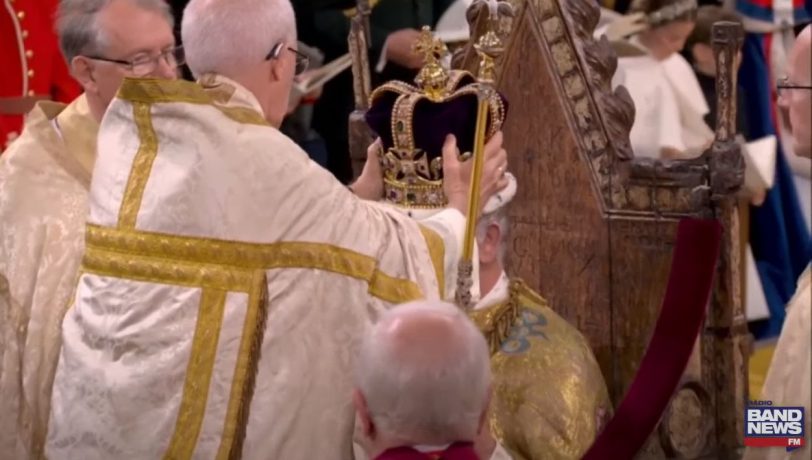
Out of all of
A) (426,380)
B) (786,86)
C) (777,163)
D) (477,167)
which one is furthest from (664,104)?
(426,380)

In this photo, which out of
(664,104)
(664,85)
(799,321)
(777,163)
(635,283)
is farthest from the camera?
(777,163)

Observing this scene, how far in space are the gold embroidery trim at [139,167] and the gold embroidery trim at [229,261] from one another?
4 centimetres

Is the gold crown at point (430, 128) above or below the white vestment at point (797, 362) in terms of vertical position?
above

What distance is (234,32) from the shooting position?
325 centimetres

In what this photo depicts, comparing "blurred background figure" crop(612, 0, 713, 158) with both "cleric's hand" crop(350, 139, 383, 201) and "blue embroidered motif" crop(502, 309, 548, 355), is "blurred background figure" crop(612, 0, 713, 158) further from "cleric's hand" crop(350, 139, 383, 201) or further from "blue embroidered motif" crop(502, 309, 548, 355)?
"cleric's hand" crop(350, 139, 383, 201)

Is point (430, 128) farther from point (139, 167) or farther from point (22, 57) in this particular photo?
point (22, 57)

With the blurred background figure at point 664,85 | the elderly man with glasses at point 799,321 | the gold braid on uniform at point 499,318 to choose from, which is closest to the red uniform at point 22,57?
the blurred background figure at point 664,85

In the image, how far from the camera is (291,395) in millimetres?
3213

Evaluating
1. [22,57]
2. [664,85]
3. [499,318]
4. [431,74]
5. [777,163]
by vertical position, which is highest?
[431,74]

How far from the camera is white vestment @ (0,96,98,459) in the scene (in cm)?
363

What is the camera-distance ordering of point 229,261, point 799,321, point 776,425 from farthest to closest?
point 229,261, point 776,425, point 799,321

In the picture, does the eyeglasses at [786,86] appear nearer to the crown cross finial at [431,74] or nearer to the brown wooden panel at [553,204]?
the crown cross finial at [431,74]

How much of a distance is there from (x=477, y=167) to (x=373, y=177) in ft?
1.21

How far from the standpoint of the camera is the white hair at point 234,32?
3.25m
